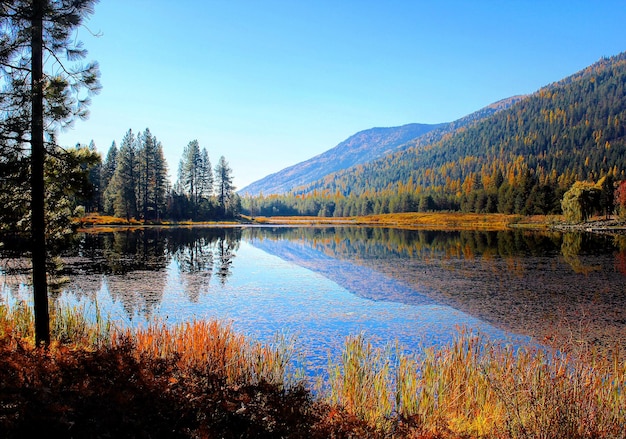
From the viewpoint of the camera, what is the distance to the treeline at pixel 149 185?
79.5 m

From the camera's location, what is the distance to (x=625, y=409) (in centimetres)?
746

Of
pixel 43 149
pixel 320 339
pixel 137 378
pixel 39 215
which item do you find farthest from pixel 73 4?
pixel 320 339

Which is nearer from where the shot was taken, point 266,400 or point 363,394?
point 266,400

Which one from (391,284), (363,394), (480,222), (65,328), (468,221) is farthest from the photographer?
(468,221)

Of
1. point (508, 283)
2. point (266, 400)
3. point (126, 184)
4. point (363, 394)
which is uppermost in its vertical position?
point (126, 184)

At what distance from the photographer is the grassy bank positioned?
6.09 m

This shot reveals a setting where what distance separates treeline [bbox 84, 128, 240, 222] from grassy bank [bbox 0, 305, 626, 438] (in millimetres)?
74111

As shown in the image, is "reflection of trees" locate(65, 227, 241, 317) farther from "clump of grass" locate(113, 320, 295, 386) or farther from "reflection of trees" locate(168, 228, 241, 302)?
"clump of grass" locate(113, 320, 295, 386)

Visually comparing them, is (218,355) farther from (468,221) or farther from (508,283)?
(468,221)

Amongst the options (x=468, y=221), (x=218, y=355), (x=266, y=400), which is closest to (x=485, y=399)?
(x=266, y=400)

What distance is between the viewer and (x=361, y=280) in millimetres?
24484

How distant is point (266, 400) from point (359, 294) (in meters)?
13.4

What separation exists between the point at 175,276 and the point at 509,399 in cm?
2057

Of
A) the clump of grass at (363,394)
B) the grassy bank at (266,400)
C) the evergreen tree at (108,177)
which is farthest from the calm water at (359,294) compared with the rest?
the evergreen tree at (108,177)
